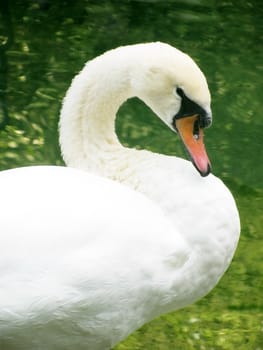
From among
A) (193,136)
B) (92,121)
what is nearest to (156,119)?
(92,121)

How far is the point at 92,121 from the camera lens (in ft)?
10.4

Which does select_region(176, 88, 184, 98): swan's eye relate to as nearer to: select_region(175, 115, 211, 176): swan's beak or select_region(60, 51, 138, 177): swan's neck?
select_region(175, 115, 211, 176): swan's beak

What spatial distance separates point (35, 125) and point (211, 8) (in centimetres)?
248

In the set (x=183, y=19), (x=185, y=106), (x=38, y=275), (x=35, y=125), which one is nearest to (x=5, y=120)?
(x=35, y=125)

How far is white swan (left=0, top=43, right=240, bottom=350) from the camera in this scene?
2619 mm

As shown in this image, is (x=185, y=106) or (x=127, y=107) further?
(x=127, y=107)

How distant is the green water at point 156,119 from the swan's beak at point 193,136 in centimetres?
89

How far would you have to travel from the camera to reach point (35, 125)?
5504mm

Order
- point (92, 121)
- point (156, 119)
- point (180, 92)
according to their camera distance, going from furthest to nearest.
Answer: point (156, 119)
point (92, 121)
point (180, 92)

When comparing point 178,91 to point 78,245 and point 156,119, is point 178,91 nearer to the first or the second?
point 78,245

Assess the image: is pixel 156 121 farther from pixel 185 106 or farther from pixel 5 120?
pixel 185 106

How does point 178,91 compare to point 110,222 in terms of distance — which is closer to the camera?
point 110,222

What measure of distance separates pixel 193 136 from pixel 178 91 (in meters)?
0.15

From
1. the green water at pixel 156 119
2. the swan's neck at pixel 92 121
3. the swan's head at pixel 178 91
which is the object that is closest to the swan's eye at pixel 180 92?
the swan's head at pixel 178 91
